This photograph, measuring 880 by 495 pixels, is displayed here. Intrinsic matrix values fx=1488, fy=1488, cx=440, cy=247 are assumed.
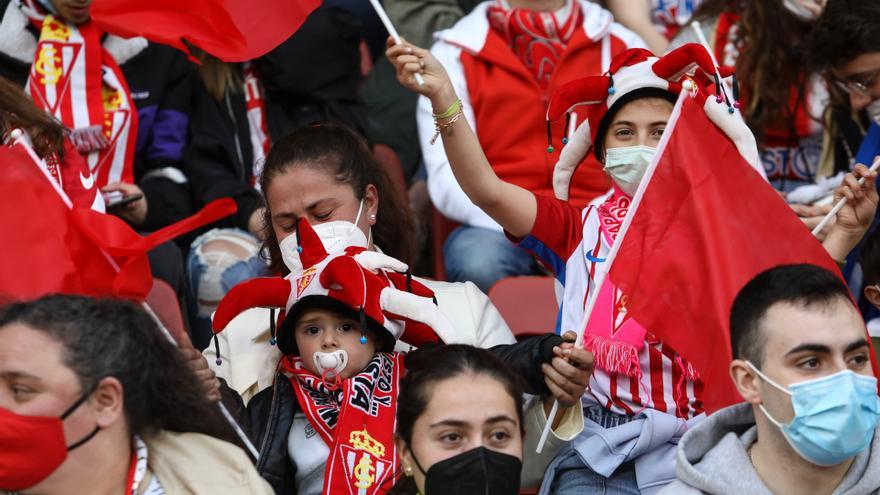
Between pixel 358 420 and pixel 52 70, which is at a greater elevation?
pixel 52 70

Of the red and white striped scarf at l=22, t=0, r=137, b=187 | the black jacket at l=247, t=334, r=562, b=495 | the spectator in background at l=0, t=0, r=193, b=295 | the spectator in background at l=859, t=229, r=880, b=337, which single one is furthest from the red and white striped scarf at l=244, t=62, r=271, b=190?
the spectator in background at l=859, t=229, r=880, b=337

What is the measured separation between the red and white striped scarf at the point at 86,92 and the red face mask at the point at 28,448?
82.7 inches

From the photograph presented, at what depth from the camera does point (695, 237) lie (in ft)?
12.2

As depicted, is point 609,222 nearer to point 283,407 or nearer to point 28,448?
point 283,407

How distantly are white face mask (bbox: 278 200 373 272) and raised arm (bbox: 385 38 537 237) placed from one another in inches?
14.5

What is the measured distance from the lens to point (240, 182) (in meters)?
5.54

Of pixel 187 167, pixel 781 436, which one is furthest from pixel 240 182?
pixel 781 436

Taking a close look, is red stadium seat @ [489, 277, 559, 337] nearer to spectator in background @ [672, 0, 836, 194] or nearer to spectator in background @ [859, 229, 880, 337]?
spectator in background @ [859, 229, 880, 337]

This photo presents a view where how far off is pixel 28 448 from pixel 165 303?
1562 millimetres

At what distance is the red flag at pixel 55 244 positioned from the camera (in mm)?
3975

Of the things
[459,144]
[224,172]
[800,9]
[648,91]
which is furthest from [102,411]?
[800,9]

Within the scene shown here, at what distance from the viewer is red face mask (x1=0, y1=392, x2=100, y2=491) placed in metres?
3.20

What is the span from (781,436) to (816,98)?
103 inches

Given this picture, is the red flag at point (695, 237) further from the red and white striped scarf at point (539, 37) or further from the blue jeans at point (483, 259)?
the red and white striped scarf at point (539, 37)
